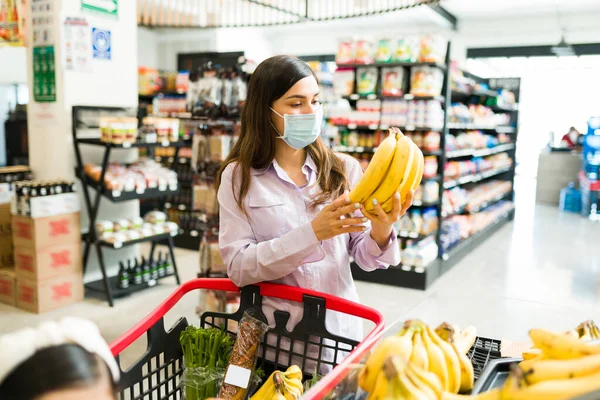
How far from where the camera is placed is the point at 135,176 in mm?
5129

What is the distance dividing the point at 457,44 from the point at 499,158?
4.90 meters

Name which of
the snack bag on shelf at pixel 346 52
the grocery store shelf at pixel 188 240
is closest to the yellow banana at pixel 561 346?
the snack bag on shelf at pixel 346 52

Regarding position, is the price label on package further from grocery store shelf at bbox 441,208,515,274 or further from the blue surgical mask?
grocery store shelf at bbox 441,208,515,274

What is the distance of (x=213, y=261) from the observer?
153 inches

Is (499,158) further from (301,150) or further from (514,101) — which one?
(301,150)

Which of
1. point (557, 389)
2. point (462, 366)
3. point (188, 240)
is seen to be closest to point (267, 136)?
point (462, 366)

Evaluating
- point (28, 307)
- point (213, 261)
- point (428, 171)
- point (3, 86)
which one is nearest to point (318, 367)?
point (213, 261)

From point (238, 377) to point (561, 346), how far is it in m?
0.75

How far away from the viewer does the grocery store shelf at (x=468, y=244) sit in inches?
253

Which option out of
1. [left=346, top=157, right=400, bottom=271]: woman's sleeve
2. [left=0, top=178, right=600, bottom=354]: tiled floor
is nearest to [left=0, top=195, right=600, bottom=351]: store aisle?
[left=0, top=178, right=600, bottom=354]: tiled floor

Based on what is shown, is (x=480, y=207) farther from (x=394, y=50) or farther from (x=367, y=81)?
(x=394, y=50)

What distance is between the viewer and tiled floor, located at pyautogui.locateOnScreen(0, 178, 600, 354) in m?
3.58

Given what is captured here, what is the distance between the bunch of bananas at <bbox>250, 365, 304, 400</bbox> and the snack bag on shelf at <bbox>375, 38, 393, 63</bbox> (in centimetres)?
498

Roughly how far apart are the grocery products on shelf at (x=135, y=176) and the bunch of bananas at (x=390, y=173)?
152 inches
